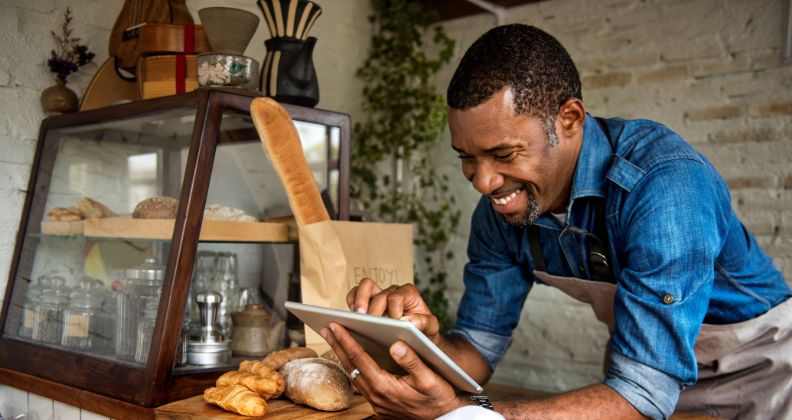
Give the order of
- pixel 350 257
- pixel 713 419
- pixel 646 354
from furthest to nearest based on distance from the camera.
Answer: pixel 350 257
pixel 713 419
pixel 646 354

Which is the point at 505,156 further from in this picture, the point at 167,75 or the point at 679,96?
the point at 679,96

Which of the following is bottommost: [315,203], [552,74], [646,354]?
[646,354]

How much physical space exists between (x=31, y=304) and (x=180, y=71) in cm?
76

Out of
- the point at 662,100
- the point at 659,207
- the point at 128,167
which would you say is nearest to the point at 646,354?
the point at 659,207

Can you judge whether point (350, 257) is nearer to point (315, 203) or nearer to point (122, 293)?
point (315, 203)

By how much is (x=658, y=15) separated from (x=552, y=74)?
182cm

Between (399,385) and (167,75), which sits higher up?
(167,75)

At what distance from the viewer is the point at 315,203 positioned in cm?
174

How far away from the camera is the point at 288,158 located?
1726 mm

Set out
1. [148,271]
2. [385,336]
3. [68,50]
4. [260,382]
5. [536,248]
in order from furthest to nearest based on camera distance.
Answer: [68,50], [536,248], [148,271], [260,382], [385,336]

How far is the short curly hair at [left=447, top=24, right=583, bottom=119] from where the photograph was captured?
146 cm

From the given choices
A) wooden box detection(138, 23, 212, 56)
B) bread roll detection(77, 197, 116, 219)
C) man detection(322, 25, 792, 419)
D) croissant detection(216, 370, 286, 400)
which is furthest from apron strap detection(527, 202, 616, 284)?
bread roll detection(77, 197, 116, 219)

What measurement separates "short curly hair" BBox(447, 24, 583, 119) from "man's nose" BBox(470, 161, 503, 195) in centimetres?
13

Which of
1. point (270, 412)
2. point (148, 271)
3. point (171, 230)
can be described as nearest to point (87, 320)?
point (148, 271)
